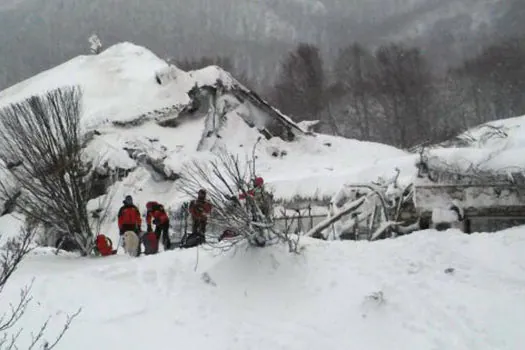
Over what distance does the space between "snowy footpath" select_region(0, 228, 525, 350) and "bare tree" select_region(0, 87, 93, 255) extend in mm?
2130

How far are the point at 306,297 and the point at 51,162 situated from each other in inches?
261

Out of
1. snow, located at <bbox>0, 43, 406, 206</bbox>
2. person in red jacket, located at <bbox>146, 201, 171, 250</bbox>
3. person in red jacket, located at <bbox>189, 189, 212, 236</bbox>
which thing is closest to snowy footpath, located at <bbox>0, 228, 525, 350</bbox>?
person in red jacket, located at <bbox>189, 189, 212, 236</bbox>

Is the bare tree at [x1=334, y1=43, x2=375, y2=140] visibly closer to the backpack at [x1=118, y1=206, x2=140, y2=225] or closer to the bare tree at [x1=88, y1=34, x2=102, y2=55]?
the bare tree at [x1=88, y1=34, x2=102, y2=55]

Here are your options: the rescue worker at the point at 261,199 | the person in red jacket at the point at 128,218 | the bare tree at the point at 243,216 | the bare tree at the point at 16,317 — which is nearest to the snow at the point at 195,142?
the person in red jacket at the point at 128,218

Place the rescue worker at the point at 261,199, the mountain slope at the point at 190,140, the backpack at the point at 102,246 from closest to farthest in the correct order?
the rescue worker at the point at 261,199, the backpack at the point at 102,246, the mountain slope at the point at 190,140

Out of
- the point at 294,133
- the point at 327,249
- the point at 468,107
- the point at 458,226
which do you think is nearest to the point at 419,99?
the point at 468,107

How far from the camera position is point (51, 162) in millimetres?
11695

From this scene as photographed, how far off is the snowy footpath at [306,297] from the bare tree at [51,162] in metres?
2.13

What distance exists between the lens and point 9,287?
888 cm

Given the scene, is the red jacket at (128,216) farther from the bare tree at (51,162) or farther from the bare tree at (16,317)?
the bare tree at (16,317)

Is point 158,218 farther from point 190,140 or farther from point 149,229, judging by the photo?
point 190,140

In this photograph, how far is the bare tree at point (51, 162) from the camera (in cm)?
1169

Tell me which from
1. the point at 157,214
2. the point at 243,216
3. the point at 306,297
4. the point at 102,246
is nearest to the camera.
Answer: the point at 306,297

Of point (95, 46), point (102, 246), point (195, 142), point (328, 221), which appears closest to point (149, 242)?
point (102, 246)
